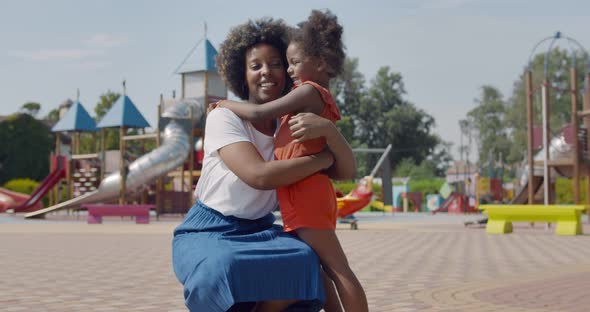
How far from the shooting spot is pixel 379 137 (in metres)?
71.9

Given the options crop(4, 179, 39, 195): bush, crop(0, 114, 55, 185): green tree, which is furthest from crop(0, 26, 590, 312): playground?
crop(0, 114, 55, 185): green tree

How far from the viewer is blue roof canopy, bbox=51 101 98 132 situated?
3189cm

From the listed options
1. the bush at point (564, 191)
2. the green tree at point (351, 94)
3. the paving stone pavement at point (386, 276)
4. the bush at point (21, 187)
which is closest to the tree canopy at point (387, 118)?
the green tree at point (351, 94)

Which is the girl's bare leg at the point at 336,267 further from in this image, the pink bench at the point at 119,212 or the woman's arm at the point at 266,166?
the pink bench at the point at 119,212

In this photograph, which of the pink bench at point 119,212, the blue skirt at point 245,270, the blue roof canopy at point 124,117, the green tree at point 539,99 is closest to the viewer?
the blue skirt at point 245,270

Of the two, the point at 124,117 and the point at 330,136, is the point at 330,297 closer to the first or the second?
the point at 330,136

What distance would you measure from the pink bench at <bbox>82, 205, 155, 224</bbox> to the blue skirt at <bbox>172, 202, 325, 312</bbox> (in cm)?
1995

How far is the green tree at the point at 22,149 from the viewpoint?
5222cm

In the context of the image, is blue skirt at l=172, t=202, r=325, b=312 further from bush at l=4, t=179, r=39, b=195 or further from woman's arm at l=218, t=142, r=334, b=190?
bush at l=4, t=179, r=39, b=195

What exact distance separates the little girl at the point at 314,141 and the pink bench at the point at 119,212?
20.0 m

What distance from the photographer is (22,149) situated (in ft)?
173

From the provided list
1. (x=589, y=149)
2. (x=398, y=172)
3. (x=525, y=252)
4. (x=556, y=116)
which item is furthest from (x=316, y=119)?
(x=398, y=172)

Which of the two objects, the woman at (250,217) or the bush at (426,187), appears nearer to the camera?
the woman at (250,217)

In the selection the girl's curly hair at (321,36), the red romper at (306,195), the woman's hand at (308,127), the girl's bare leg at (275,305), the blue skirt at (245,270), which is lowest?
the girl's bare leg at (275,305)
